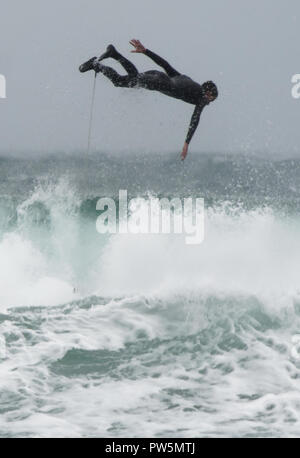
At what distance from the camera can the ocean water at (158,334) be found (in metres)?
8.37

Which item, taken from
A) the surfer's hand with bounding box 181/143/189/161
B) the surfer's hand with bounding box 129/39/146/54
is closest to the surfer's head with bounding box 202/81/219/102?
the surfer's hand with bounding box 181/143/189/161

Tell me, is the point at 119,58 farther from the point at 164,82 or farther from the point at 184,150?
the point at 184,150

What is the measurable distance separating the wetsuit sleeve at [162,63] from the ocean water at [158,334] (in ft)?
15.3

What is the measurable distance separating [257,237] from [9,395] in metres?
9.93

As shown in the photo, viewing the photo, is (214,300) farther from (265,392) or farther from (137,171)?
(137,171)

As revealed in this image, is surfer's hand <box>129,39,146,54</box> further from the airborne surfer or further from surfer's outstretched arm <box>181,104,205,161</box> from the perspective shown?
surfer's outstretched arm <box>181,104,205,161</box>

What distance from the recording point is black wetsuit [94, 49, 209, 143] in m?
9.34

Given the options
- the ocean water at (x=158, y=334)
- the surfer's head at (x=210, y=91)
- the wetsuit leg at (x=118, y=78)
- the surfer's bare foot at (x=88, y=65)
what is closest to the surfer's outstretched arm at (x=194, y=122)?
the surfer's head at (x=210, y=91)

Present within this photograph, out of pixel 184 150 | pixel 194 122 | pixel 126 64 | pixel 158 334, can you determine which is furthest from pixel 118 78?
pixel 158 334

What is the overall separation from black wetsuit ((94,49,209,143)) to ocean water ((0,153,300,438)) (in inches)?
151

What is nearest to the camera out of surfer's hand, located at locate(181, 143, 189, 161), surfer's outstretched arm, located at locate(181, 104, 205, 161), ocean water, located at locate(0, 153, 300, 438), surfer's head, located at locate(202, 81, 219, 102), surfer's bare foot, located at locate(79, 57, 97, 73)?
ocean water, located at locate(0, 153, 300, 438)

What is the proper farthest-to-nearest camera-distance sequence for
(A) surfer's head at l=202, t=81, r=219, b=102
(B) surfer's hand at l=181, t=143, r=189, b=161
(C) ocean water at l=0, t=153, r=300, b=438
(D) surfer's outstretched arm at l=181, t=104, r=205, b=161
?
1. (D) surfer's outstretched arm at l=181, t=104, r=205, b=161
2. (A) surfer's head at l=202, t=81, r=219, b=102
3. (B) surfer's hand at l=181, t=143, r=189, b=161
4. (C) ocean water at l=0, t=153, r=300, b=438

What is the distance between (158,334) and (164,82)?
16.3 ft
